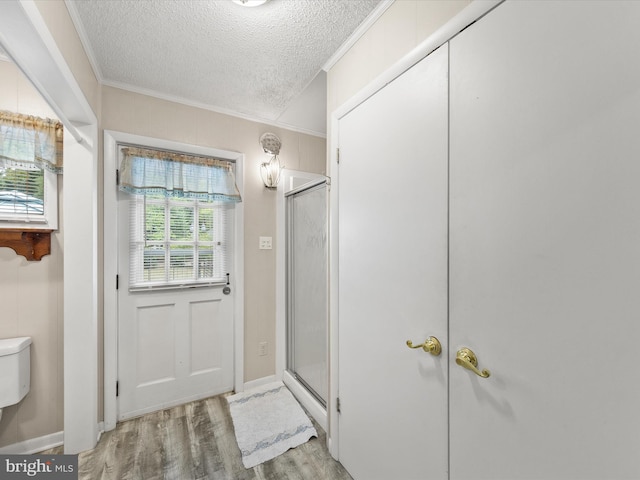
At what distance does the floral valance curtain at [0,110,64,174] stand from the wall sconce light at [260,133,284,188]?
1.34 meters

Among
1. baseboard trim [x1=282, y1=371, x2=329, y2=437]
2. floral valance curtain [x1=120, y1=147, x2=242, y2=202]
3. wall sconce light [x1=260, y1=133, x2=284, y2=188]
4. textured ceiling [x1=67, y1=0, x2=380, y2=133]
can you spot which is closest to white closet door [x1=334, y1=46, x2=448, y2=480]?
baseboard trim [x1=282, y1=371, x2=329, y2=437]

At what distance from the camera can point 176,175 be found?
2109 millimetres

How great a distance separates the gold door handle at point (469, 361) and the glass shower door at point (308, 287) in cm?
105

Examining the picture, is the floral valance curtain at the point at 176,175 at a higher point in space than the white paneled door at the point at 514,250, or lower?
higher

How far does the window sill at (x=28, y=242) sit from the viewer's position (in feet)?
5.18

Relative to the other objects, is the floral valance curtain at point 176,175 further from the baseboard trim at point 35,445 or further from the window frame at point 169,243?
Answer: the baseboard trim at point 35,445

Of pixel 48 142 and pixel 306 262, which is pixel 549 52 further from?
pixel 48 142

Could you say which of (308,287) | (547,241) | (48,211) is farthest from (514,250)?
(48,211)

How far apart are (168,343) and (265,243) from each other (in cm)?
110

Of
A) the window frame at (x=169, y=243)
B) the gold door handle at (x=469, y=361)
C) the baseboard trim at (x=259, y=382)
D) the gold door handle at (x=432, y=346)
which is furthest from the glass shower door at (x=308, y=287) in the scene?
the gold door handle at (x=469, y=361)

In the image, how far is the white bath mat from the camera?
5.51 ft

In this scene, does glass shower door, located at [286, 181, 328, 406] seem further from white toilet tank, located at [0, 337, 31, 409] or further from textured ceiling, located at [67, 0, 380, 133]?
white toilet tank, located at [0, 337, 31, 409]

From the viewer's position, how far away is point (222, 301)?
7.61ft

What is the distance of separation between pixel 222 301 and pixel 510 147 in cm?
222
